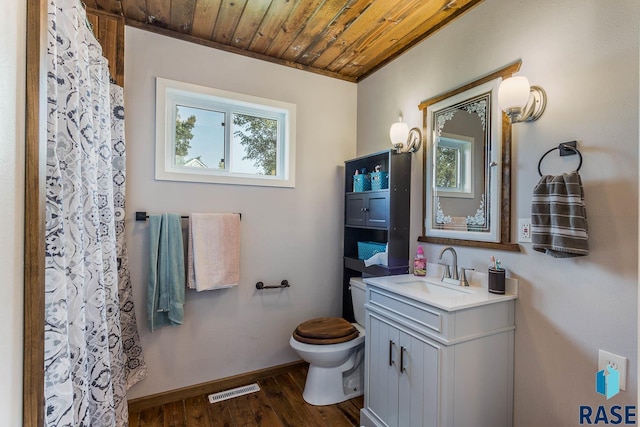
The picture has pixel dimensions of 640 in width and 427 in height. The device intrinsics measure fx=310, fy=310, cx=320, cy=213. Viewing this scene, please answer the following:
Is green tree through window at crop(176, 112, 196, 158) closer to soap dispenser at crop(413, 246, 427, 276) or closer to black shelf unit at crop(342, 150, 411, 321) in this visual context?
black shelf unit at crop(342, 150, 411, 321)

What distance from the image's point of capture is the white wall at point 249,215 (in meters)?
2.01

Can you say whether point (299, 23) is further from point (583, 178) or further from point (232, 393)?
point (232, 393)

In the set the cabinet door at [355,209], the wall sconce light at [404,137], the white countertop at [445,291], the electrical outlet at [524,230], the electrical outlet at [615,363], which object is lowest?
the electrical outlet at [615,363]

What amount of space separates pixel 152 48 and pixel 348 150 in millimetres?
1601

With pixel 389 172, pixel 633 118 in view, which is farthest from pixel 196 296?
pixel 633 118

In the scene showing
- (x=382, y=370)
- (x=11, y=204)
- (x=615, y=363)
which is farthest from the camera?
(x=382, y=370)

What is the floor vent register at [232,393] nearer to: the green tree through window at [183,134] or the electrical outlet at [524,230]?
the green tree through window at [183,134]

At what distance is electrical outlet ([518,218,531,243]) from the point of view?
4.88 ft

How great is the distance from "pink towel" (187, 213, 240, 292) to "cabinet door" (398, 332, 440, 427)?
1227 millimetres

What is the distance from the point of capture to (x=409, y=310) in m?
1.55

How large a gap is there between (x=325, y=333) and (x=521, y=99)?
67.3 inches

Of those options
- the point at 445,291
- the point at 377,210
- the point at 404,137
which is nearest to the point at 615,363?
the point at 445,291

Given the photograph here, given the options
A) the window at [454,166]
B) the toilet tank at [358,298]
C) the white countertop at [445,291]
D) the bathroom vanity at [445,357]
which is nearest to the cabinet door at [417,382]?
the bathroom vanity at [445,357]

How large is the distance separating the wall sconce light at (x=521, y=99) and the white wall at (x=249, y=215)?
4.63ft
